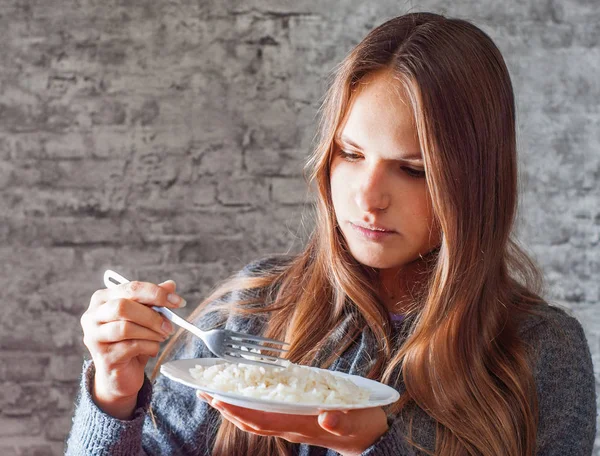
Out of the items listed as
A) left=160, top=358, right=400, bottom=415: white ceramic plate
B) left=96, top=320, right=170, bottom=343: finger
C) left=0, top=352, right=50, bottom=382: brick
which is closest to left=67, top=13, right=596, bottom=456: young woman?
left=96, top=320, right=170, bottom=343: finger

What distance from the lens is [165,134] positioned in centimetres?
207

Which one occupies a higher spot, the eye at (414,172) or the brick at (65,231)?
the eye at (414,172)

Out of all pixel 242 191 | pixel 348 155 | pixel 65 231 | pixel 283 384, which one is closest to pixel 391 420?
pixel 283 384

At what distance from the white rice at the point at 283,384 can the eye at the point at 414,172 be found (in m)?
0.35

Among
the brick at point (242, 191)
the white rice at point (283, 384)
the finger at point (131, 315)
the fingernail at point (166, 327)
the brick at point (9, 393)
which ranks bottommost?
the brick at point (9, 393)

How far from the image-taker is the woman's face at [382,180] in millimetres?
1107

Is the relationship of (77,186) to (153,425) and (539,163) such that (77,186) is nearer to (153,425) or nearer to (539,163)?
(153,425)

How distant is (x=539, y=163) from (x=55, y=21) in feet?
4.64

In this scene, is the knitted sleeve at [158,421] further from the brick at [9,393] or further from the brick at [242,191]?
the brick at [9,393]

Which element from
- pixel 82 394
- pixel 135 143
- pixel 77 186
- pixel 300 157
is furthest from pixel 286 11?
pixel 82 394

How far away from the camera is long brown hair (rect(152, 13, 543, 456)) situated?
112cm

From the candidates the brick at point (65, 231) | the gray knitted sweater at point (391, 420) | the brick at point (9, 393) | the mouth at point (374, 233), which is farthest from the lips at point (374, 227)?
the brick at point (9, 393)

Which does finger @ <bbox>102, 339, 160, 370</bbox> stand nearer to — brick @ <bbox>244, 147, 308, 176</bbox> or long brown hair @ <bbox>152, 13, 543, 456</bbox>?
long brown hair @ <bbox>152, 13, 543, 456</bbox>

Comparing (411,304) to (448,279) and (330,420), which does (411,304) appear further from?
(330,420)
